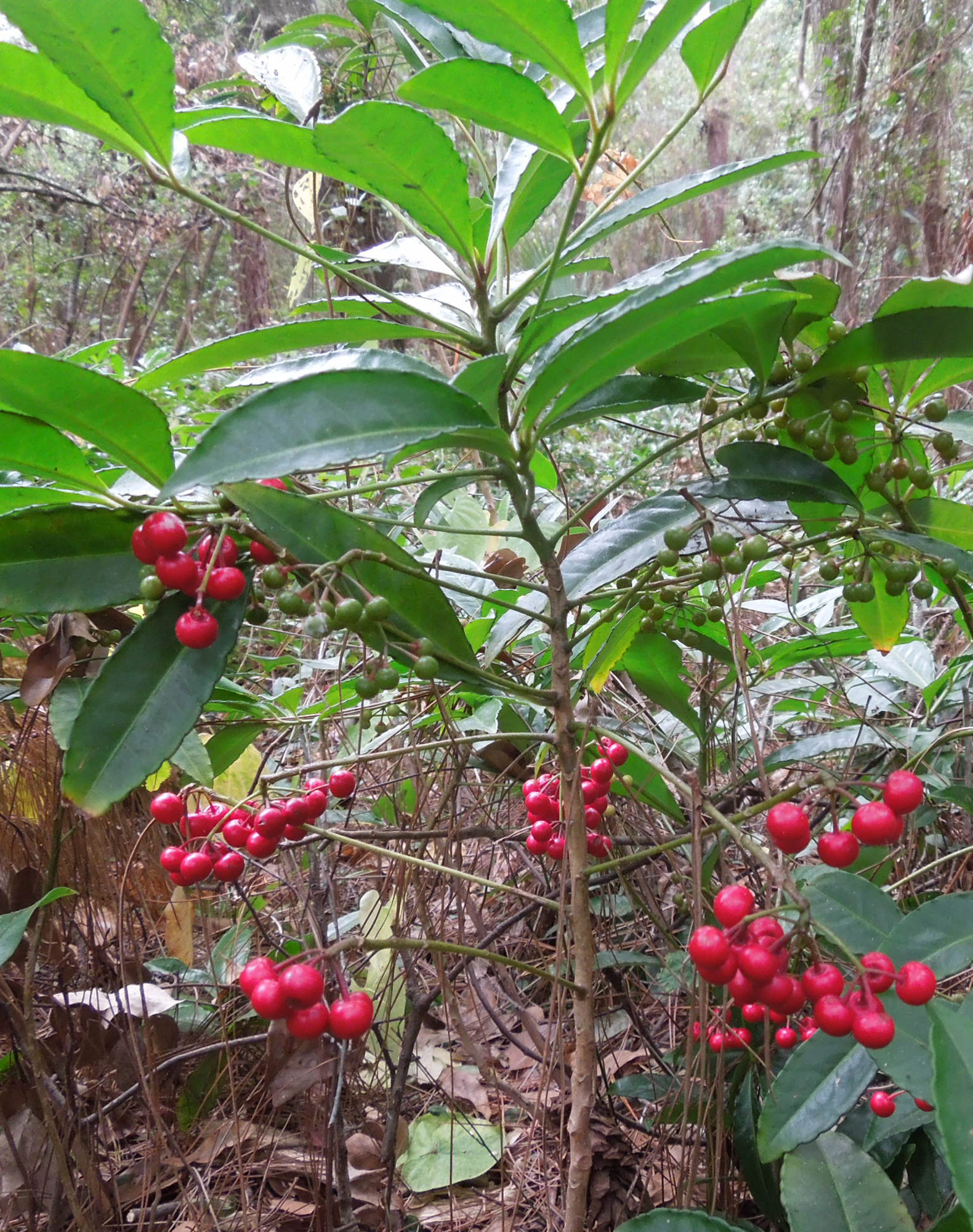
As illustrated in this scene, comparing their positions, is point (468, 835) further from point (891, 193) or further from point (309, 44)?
point (891, 193)

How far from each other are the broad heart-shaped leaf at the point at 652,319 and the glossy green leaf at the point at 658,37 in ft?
0.42

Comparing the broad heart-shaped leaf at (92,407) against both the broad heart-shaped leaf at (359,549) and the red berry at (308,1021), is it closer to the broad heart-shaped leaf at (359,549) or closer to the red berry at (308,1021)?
the broad heart-shaped leaf at (359,549)

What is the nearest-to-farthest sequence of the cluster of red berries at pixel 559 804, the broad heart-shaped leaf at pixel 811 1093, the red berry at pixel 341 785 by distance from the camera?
1. the broad heart-shaped leaf at pixel 811 1093
2. the red berry at pixel 341 785
3. the cluster of red berries at pixel 559 804

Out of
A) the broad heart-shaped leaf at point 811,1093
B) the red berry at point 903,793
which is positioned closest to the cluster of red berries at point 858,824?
the red berry at point 903,793

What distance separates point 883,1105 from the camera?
0.67 m

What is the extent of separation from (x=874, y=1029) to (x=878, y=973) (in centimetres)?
3

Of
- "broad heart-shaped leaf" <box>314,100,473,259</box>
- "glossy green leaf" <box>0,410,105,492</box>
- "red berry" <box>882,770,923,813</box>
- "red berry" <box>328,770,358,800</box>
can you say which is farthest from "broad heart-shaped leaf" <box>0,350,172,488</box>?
"red berry" <box>882,770,923,813</box>

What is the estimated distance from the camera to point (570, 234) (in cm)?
58

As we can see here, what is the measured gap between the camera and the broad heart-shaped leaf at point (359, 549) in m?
0.56

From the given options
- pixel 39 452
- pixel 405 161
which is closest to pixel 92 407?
pixel 39 452

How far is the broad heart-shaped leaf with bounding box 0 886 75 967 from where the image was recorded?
0.73 meters

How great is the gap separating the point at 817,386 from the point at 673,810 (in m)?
0.54

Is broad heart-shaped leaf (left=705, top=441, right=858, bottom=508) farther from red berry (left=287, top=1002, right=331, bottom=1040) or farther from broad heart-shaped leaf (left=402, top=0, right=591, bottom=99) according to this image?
red berry (left=287, top=1002, right=331, bottom=1040)

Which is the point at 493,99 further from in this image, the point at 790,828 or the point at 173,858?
the point at 173,858
